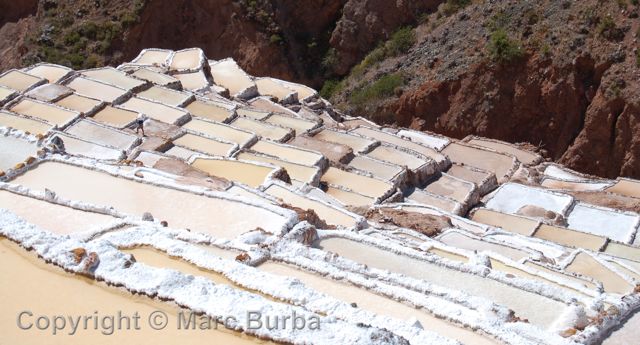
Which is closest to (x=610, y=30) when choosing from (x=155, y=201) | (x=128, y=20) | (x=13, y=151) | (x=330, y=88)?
(x=330, y=88)

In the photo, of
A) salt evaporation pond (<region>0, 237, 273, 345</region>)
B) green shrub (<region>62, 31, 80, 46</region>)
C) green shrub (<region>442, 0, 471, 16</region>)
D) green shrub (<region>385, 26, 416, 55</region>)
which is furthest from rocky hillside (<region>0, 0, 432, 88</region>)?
salt evaporation pond (<region>0, 237, 273, 345</region>)

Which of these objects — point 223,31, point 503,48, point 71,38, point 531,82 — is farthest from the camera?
point 223,31

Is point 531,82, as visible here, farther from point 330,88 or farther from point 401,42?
point 330,88

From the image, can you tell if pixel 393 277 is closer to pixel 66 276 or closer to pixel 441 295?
pixel 441 295

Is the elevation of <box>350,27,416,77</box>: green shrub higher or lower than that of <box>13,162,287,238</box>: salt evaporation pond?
lower

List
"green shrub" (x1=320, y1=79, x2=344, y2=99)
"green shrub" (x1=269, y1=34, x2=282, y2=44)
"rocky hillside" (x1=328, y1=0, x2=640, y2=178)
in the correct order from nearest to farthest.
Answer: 1. "rocky hillside" (x1=328, y1=0, x2=640, y2=178)
2. "green shrub" (x1=320, y1=79, x2=344, y2=99)
3. "green shrub" (x1=269, y1=34, x2=282, y2=44)

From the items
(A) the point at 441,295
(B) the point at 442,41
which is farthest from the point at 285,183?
(B) the point at 442,41

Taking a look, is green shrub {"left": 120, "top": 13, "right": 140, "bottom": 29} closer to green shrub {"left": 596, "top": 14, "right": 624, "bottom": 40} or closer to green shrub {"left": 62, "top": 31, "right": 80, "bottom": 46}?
green shrub {"left": 62, "top": 31, "right": 80, "bottom": 46}
